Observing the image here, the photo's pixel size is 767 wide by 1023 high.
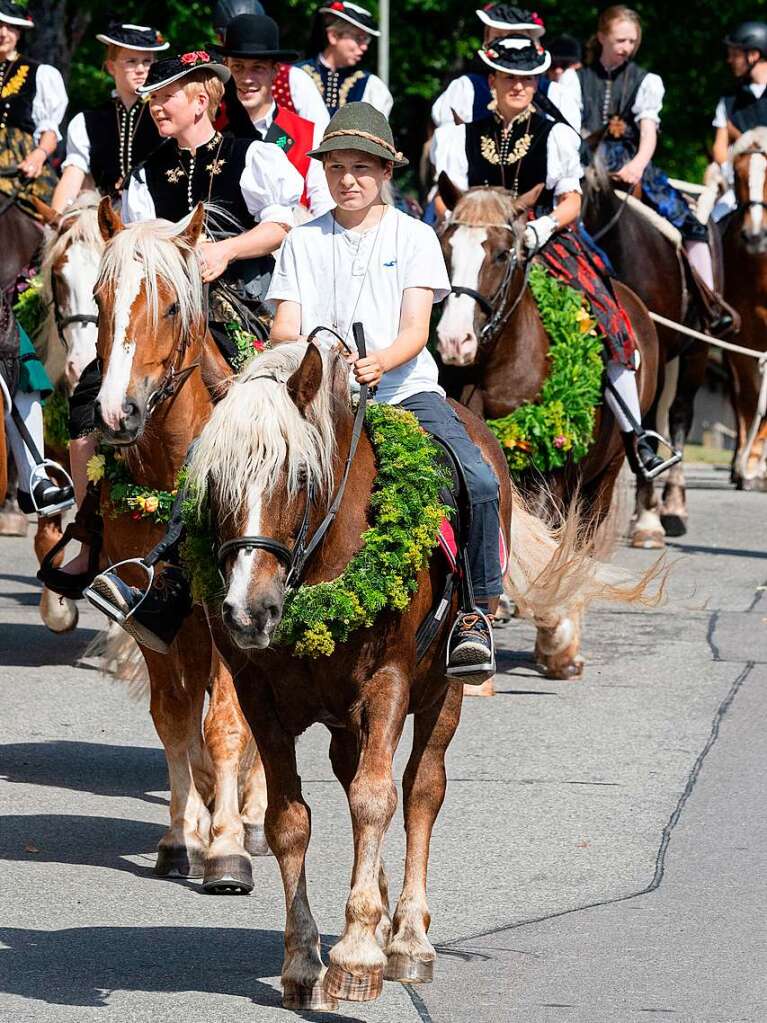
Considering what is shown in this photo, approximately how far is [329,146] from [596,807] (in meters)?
3.02

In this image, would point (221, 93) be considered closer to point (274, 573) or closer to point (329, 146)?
point (329, 146)

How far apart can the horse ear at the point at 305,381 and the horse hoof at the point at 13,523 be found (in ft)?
35.3

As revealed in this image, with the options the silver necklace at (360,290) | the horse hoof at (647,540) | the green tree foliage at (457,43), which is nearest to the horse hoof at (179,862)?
the silver necklace at (360,290)

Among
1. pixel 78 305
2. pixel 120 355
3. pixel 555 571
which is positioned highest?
pixel 120 355

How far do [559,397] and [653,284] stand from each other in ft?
15.5

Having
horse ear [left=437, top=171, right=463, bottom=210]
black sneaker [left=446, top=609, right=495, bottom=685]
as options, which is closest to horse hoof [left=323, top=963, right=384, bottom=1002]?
black sneaker [left=446, top=609, right=495, bottom=685]

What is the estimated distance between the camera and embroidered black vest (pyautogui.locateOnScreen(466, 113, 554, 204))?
1119 cm

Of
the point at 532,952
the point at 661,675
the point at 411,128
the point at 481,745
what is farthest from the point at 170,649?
the point at 411,128

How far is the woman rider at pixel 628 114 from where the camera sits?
50.0 feet

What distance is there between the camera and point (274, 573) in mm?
5348

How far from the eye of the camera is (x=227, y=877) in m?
6.84

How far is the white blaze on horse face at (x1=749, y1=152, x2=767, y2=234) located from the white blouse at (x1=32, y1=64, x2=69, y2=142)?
6.02 metres

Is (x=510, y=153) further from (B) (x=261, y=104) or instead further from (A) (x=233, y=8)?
(A) (x=233, y=8)

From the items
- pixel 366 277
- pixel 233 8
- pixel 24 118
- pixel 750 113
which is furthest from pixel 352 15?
pixel 366 277
